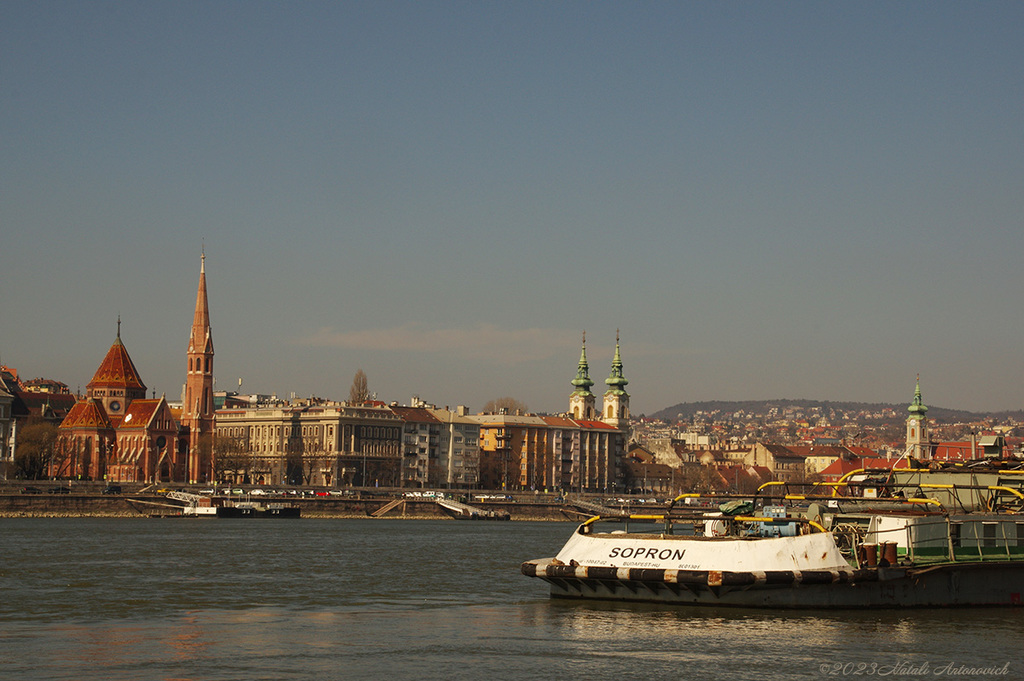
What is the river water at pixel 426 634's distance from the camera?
1049 inches

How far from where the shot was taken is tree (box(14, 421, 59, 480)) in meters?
156

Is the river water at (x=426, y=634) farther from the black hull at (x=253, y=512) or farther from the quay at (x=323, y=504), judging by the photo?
the black hull at (x=253, y=512)

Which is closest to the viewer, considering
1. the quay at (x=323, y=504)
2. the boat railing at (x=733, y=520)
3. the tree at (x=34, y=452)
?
the boat railing at (x=733, y=520)

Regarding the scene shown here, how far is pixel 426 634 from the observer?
31016 mm

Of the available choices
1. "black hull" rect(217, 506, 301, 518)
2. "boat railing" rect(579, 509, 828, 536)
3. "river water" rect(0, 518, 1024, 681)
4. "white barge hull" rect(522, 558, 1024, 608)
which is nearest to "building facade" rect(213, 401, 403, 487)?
"black hull" rect(217, 506, 301, 518)

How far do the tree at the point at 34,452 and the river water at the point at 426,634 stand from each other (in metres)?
→ 113

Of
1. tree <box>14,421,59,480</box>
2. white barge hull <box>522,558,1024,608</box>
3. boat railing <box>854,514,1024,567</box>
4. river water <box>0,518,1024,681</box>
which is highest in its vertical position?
tree <box>14,421,59,480</box>

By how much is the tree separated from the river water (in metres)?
113

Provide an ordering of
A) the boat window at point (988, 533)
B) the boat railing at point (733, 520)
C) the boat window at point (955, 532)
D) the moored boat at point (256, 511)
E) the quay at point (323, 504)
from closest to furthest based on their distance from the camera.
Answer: the boat railing at point (733, 520) → the boat window at point (955, 532) → the boat window at point (988, 533) → the quay at point (323, 504) → the moored boat at point (256, 511)

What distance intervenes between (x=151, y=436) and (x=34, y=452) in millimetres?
24379

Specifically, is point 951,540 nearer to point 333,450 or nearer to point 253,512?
point 253,512

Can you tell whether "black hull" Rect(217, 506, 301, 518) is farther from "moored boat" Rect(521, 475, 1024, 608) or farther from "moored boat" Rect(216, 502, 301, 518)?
"moored boat" Rect(521, 475, 1024, 608)

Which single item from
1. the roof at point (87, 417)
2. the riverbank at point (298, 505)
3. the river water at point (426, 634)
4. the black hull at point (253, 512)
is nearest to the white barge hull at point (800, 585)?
the river water at point (426, 634)

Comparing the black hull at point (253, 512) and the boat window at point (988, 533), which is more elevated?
the boat window at point (988, 533)
